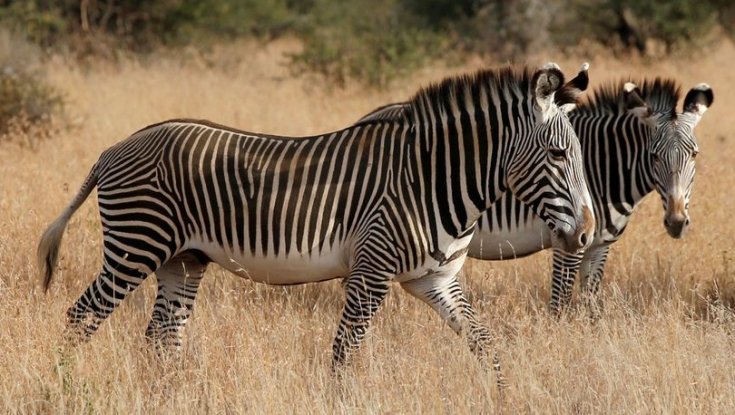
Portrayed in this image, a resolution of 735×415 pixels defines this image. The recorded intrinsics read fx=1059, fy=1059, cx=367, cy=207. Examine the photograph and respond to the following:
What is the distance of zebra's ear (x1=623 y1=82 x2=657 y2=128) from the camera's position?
6.60 meters

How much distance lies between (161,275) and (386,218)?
133cm

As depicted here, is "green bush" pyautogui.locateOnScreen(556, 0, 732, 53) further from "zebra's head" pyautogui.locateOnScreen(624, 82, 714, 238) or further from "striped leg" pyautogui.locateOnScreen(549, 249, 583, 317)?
"striped leg" pyautogui.locateOnScreen(549, 249, 583, 317)

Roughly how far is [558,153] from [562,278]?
1.98 meters

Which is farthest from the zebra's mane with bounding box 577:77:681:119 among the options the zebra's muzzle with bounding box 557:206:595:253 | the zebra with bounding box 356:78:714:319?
the zebra's muzzle with bounding box 557:206:595:253

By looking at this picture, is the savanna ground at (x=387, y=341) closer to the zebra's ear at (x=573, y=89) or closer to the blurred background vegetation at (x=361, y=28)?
the zebra's ear at (x=573, y=89)

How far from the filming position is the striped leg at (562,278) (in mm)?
6496

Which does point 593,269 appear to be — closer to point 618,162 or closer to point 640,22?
point 618,162

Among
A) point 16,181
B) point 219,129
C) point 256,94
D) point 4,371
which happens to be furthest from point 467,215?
point 256,94

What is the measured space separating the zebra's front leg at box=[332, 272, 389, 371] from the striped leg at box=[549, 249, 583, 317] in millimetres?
1943

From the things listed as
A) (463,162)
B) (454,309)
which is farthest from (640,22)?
(454,309)

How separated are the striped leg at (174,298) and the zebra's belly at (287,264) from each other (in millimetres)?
305

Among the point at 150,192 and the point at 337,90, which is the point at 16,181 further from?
the point at 337,90

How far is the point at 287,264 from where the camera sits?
16.5 ft

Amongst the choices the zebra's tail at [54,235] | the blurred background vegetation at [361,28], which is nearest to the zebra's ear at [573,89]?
the zebra's tail at [54,235]
